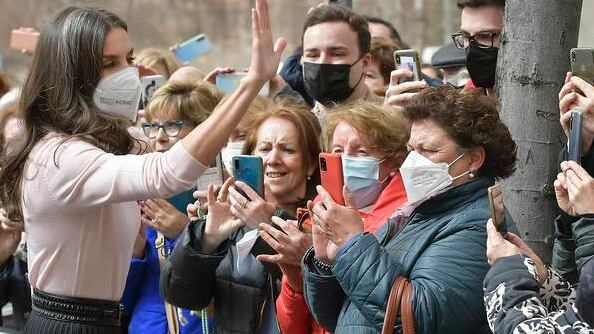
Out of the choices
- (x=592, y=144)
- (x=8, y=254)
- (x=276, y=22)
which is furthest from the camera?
(x=276, y=22)

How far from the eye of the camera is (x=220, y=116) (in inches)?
147

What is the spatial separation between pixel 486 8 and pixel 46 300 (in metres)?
2.33

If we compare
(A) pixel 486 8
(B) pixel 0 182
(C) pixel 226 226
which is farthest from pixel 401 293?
(A) pixel 486 8

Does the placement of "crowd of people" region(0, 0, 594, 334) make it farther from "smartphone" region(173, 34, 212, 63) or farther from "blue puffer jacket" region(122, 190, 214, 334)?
"smartphone" region(173, 34, 212, 63)

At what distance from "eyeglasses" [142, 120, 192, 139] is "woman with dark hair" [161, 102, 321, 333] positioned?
0.89 metres

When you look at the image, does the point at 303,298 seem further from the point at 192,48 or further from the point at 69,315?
the point at 192,48

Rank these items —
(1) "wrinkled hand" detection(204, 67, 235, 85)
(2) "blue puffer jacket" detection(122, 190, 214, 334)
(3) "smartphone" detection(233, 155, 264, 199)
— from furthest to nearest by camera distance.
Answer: (1) "wrinkled hand" detection(204, 67, 235, 85), (2) "blue puffer jacket" detection(122, 190, 214, 334), (3) "smartphone" detection(233, 155, 264, 199)

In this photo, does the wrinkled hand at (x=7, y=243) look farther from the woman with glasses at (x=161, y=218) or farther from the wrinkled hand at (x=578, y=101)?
the wrinkled hand at (x=578, y=101)

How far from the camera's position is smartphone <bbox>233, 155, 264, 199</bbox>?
4.59m

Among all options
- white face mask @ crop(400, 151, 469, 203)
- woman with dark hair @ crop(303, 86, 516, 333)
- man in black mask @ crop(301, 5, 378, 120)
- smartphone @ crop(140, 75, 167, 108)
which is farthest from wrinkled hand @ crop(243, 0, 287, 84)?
smartphone @ crop(140, 75, 167, 108)

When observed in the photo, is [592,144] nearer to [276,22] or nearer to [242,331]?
[242,331]

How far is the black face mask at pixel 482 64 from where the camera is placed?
4969mm

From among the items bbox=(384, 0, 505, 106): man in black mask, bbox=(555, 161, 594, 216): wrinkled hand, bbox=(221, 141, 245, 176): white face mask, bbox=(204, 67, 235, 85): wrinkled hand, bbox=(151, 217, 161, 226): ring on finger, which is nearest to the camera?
bbox=(555, 161, 594, 216): wrinkled hand

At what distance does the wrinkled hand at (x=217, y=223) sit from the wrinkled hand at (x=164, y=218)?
19.7 inches
